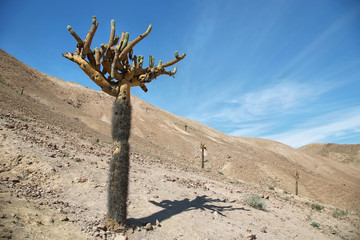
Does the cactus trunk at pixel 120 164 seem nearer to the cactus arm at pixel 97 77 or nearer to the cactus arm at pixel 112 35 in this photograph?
the cactus arm at pixel 97 77

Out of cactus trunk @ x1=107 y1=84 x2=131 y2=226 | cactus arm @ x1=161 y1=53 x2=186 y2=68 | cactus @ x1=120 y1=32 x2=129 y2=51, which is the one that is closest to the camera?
cactus trunk @ x1=107 y1=84 x2=131 y2=226

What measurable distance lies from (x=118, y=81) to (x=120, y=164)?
7.65ft

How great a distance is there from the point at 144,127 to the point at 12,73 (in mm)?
20756

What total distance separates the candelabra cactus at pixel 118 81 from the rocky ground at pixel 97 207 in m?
0.70

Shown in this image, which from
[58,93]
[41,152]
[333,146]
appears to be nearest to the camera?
[41,152]

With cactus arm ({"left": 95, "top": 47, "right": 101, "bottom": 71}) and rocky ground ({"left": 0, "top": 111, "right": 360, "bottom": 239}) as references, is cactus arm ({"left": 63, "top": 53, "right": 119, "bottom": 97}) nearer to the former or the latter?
cactus arm ({"left": 95, "top": 47, "right": 101, "bottom": 71})

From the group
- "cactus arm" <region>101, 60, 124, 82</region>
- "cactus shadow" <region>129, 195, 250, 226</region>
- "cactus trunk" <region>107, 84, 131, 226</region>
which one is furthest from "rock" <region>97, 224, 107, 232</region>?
"cactus arm" <region>101, 60, 124, 82</region>

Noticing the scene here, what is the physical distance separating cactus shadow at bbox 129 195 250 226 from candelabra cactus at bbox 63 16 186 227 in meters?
0.97

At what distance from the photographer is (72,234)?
4449 millimetres

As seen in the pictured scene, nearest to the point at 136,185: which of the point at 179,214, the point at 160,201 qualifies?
the point at 160,201

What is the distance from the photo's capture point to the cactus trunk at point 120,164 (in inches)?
202

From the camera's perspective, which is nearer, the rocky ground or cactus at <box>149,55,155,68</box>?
the rocky ground

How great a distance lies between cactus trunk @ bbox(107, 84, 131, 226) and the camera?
202 inches

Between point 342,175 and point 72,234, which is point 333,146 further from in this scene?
point 72,234
